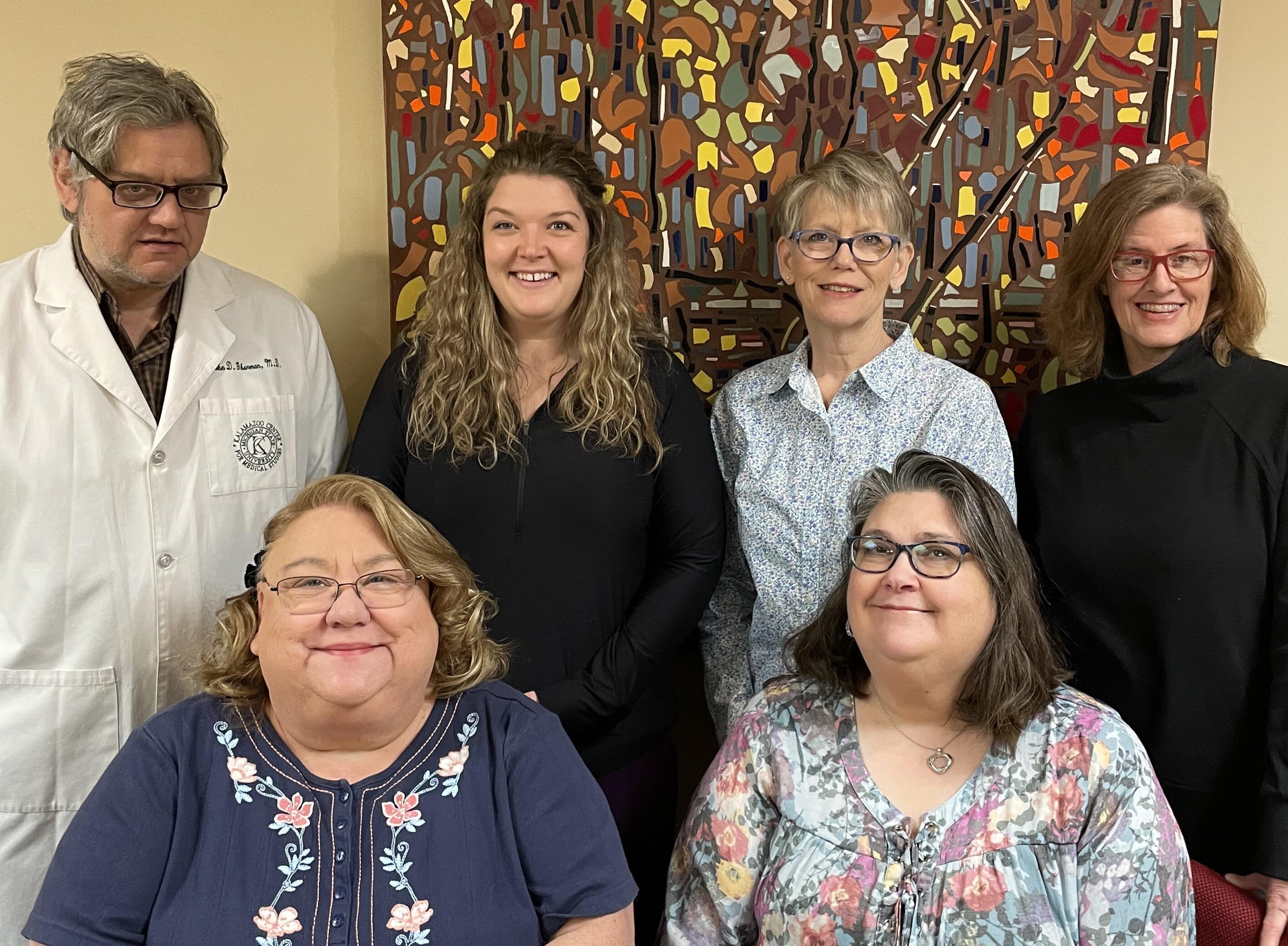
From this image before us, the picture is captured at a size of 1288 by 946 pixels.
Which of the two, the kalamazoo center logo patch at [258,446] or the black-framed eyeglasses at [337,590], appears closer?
the black-framed eyeglasses at [337,590]

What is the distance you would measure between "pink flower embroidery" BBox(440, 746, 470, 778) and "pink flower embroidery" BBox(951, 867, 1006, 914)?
72 centimetres

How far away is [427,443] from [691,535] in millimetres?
523

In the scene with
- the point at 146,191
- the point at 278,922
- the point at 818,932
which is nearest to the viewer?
the point at 278,922

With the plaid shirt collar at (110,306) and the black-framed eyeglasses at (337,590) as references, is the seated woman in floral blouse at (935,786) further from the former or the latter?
the plaid shirt collar at (110,306)

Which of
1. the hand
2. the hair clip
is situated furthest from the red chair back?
the hair clip

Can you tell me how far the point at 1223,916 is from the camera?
1684 millimetres

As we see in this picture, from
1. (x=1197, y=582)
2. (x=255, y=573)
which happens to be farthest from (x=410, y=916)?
(x=1197, y=582)

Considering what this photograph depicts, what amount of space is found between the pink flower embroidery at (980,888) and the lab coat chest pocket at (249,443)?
1.39 meters

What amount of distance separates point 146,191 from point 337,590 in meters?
0.80

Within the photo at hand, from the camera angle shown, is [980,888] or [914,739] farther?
[914,739]

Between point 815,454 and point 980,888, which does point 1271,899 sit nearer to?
point 980,888

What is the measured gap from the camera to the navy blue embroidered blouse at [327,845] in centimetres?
150

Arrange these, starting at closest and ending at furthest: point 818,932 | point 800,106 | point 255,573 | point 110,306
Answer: point 818,932
point 255,573
point 110,306
point 800,106

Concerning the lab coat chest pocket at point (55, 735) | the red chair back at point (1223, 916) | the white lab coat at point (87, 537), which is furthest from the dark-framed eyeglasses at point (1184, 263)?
the lab coat chest pocket at point (55, 735)
